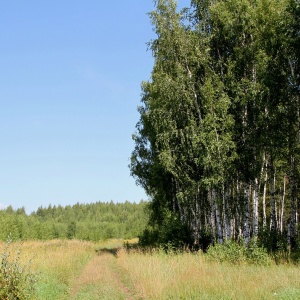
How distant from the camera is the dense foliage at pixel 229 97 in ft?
62.6

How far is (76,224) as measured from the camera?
115375 mm

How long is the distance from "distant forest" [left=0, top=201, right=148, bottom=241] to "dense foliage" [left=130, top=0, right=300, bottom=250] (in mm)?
15077

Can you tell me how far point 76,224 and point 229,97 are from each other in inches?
4046

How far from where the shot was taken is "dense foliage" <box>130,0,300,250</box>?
62.6ft

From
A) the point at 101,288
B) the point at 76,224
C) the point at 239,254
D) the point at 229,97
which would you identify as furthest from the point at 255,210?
the point at 76,224

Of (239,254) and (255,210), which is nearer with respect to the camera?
(239,254)

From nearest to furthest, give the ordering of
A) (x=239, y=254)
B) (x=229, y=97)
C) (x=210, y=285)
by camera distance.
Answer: (x=210, y=285), (x=239, y=254), (x=229, y=97)

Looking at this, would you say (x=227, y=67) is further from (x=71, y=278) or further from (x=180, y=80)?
(x=71, y=278)

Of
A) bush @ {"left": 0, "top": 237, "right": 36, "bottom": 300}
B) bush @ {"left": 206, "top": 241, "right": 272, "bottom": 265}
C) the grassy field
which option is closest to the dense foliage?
bush @ {"left": 206, "top": 241, "right": 272, "bottom": 265}

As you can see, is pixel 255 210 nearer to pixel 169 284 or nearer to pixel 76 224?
pixel 169 284

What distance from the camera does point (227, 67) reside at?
2077cm

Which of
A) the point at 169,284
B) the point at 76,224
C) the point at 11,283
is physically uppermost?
the point at 11,283

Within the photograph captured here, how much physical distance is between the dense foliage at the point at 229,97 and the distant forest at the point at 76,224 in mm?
15077

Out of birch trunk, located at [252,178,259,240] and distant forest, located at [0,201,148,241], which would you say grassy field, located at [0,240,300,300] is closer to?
birch trunk, located at [252,178,259,240]
